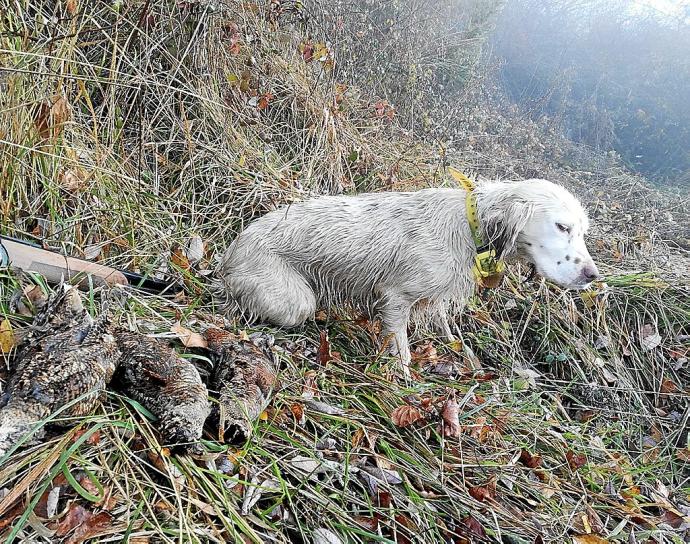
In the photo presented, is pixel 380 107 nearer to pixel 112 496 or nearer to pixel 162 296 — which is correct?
pixel 162 296

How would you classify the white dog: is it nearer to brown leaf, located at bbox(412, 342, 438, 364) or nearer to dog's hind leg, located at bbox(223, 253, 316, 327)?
dog's hind leg, located at bbox(223, 253, 316, 327)

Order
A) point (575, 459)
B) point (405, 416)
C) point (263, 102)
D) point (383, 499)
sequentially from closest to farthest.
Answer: point (383, 499) < point (405, 416) < point (575, 459) < point (263, 102)

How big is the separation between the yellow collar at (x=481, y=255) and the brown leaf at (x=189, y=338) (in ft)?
5.51

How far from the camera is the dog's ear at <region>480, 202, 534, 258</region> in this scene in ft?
9.77

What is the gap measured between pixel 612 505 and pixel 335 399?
1484 millimetres

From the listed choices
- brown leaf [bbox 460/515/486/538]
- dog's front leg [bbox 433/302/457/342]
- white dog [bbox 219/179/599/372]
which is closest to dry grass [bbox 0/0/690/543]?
brown leaf [bbox 460/515/486/538]

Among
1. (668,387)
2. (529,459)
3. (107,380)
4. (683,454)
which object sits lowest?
(683,454)

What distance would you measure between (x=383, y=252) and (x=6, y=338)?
2011 mm

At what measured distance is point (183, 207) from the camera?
4031mm

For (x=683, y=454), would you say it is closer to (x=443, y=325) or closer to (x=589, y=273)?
(x=589, y=273)

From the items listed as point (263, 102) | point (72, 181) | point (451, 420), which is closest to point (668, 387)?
point (451, 420)

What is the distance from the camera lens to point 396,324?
10.9 ft

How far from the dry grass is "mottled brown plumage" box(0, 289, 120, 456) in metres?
0.08

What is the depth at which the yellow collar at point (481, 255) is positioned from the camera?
124 inches
